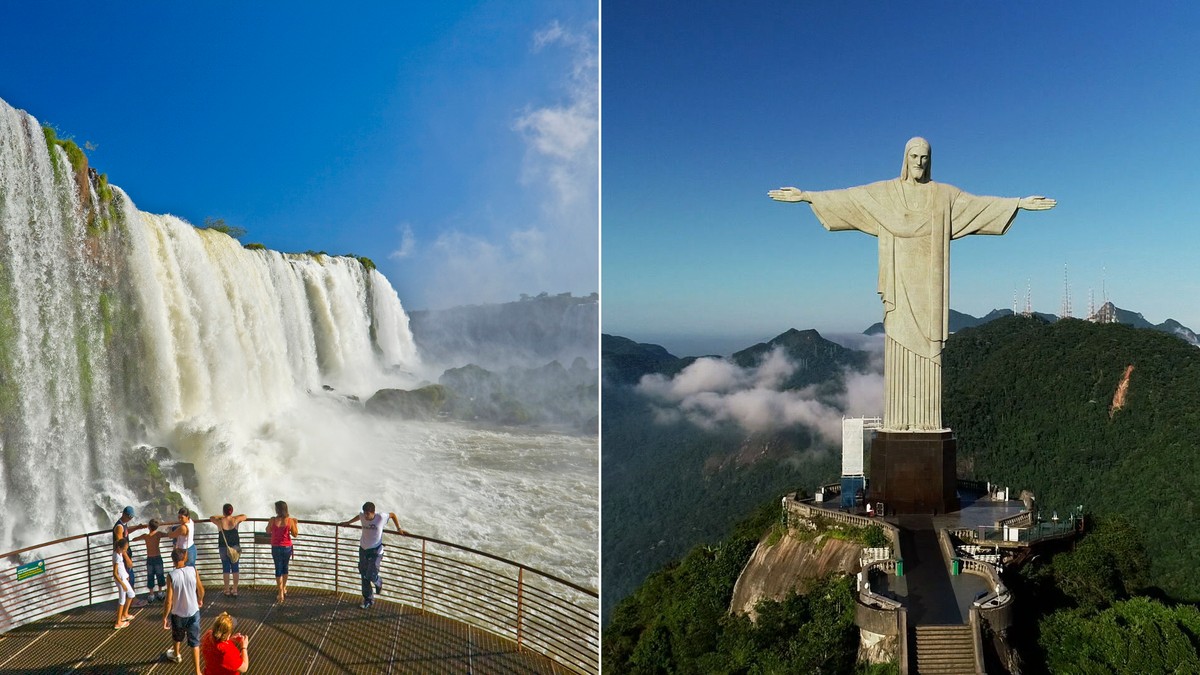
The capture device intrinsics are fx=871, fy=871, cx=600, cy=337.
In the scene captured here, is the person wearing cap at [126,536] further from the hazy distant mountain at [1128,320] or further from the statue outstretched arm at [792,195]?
the hazy distant mountain at [1128,320]

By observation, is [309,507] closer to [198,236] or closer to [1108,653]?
[198,236]

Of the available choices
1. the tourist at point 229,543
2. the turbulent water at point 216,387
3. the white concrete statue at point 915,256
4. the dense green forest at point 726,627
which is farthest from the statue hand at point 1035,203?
the turbulent water at point 216,387

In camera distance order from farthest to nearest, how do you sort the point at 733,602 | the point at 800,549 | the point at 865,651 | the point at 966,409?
the point at 966,409 → the point at 733,602 → the point at 800,549 → the point at 865,651

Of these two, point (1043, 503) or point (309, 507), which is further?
point (1043, 503)

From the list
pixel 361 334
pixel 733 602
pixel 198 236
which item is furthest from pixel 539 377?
pixel 733 602

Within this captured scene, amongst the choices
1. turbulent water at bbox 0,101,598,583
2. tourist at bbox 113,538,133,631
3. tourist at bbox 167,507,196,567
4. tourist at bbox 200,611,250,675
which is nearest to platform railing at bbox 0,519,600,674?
turbulent water at bbox 0,101,598,583

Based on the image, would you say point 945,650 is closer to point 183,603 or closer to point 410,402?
point 183,603

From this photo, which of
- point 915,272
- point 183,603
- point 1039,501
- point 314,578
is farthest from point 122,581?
point 1039,501
